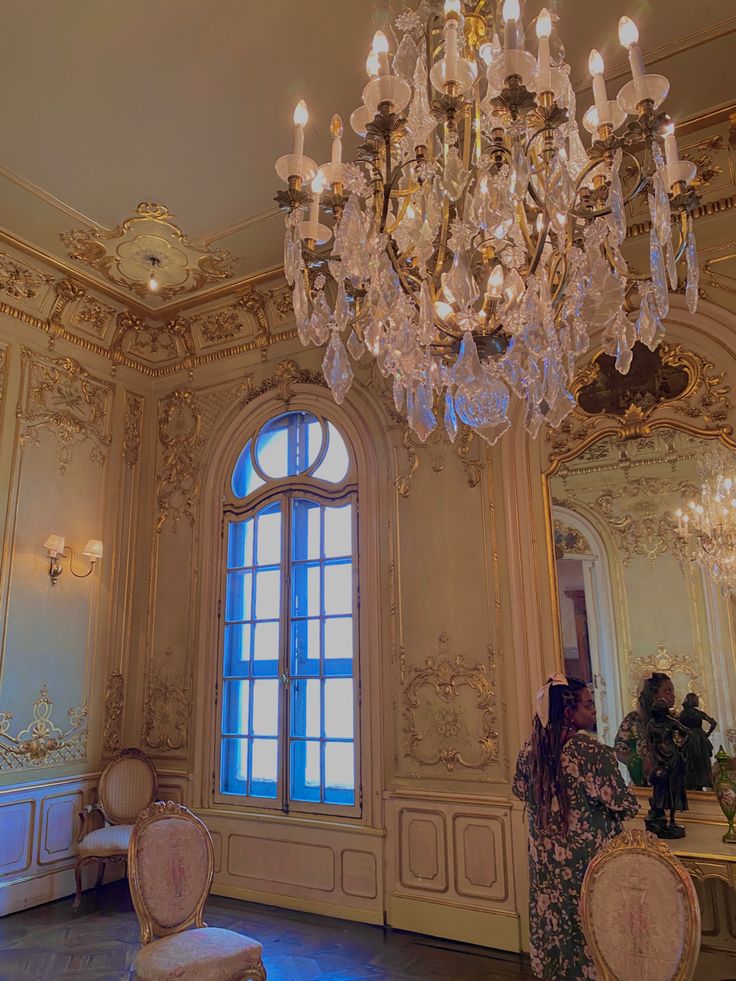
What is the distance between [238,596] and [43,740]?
153cm

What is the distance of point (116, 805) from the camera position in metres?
4.79

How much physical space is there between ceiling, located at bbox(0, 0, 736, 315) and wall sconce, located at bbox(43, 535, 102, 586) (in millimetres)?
1995

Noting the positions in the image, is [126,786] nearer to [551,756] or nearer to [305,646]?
[305,646]

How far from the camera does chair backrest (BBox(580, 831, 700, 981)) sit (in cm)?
205

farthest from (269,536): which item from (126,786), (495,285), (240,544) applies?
(495,285)

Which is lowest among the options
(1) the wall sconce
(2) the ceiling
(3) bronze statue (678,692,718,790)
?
(3) bronze statue (678,692,718,790)

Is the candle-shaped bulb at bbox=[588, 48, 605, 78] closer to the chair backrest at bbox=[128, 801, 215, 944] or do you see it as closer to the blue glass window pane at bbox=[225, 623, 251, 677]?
the chair backrest at bbox=[128, 801, 215, 944]

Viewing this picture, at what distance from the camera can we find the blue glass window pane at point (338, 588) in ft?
15.1

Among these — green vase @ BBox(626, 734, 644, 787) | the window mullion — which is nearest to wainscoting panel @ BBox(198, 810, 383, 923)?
the window mullion

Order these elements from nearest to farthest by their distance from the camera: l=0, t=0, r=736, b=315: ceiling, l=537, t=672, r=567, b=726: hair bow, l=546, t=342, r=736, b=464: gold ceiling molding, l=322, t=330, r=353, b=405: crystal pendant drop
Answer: l=322, t=330, r=353, b=405: crystal pendant drop < l=537, t=672, r=567, b=726: hair bow < l=0, t=0, r=736, b=315: ceiling < l=546, t=342, r=736, b=464: gold ceiling molding

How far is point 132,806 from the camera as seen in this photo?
484 centimetres

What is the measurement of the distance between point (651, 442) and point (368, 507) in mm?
1742

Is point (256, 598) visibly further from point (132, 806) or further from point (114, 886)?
point (114, 886)

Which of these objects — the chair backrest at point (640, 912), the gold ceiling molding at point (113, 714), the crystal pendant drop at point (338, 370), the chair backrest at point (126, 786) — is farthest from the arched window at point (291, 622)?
the chair backrest at point (640, 912)
